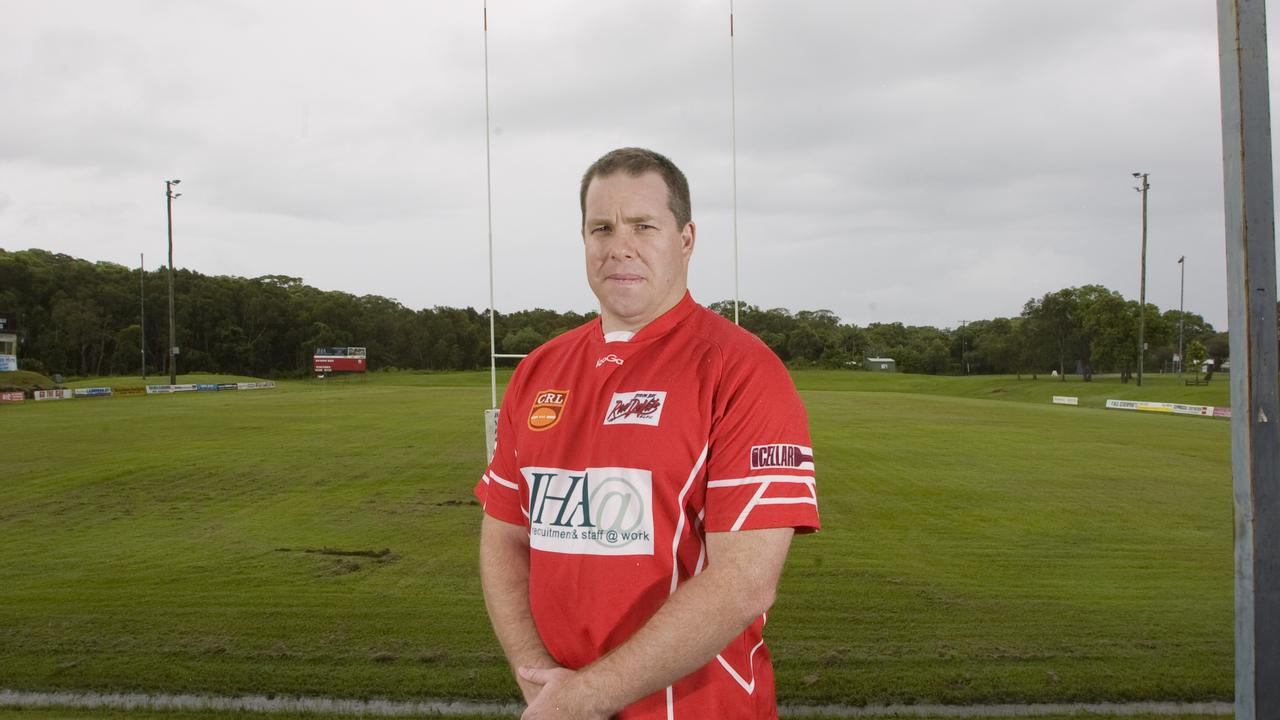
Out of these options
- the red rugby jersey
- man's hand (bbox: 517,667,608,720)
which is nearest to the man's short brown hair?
the red rugby jersey

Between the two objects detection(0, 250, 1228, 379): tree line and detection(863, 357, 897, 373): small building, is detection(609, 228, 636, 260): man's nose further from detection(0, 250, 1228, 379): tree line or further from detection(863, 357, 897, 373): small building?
detection(863, 357, 897, 373): small building

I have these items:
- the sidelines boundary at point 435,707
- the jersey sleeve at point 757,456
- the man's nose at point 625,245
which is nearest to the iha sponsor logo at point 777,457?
the jersey sleeve at point 757,456

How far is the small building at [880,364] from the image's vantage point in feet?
202

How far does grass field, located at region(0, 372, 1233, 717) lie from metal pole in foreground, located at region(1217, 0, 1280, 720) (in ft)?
7.49

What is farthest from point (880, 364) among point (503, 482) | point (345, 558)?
point (503, 482)

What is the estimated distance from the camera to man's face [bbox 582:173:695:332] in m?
1.79

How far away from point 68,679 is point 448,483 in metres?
6.93

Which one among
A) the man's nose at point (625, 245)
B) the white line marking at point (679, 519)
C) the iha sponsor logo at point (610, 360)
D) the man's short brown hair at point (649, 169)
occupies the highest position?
the man's short brown hair at point (649, 169)

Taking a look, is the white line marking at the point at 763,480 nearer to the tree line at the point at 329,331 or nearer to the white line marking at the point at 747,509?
the white line marking at the point at 747,509

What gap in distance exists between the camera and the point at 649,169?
1.80 m

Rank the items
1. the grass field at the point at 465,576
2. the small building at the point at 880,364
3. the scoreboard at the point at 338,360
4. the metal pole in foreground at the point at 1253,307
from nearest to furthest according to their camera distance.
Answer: the metal pole in foreground at the point at 1253,307 → the grass field at the point at 465,576 → the scoreboard at the point at 338,360 → the small building at the point at 880,364

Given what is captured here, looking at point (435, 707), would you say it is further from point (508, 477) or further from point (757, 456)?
point (757, 456)

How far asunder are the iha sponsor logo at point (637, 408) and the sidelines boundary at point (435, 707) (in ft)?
10.3

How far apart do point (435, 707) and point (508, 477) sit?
289 centimetres
